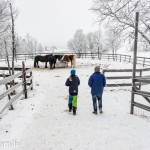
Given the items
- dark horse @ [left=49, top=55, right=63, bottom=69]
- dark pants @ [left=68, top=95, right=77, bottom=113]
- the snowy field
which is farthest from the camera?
dark horse @ [left=49, top=55, right=63, bottom=69]

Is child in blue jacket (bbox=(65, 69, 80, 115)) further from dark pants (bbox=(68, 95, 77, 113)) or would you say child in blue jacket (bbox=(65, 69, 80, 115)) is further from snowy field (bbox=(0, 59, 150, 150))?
snowy field (bbox=(0, 59, 150, 150))

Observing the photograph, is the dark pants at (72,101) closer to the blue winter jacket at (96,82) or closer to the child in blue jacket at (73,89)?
the child in blue jacket at (73,89)

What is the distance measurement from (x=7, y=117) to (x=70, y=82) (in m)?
2.38

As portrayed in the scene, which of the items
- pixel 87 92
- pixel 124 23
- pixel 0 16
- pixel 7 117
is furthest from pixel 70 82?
pixel 0 16

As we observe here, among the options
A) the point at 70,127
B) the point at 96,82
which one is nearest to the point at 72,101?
the point at 96,82

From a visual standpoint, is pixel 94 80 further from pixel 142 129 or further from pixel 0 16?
pixel 0 16

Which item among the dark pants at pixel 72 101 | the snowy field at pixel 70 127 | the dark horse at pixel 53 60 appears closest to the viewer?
the snowy field at pixel 70 127

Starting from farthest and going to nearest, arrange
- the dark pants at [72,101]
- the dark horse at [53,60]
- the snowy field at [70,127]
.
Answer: the dark horse at [53,60] < the dark pants at [72,101] < the snowy field at [70,127]

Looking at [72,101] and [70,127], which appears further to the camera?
[72,101]

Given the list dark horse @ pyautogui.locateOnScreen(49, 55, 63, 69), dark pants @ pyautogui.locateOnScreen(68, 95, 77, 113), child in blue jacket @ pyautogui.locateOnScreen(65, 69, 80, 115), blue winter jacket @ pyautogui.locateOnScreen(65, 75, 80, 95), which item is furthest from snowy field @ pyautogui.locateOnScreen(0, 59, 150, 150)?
dark horse @ pyautogui.locateOnScreen(49, 55, 63, 69)

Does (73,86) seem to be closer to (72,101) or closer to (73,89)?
(73,89)

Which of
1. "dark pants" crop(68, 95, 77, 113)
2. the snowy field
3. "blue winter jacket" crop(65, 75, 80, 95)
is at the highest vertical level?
"blue winter jacket" crop(65, 75, 80, 95)

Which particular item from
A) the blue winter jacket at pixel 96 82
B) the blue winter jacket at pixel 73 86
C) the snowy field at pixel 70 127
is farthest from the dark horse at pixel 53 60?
the blue winter jacket at pixel 96 82

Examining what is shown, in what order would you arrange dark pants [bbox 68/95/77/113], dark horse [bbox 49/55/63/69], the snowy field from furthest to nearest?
dark horse [bbox 49/55/63/69] < dark pants [bbox 68/95/77/113] < the snowy field
